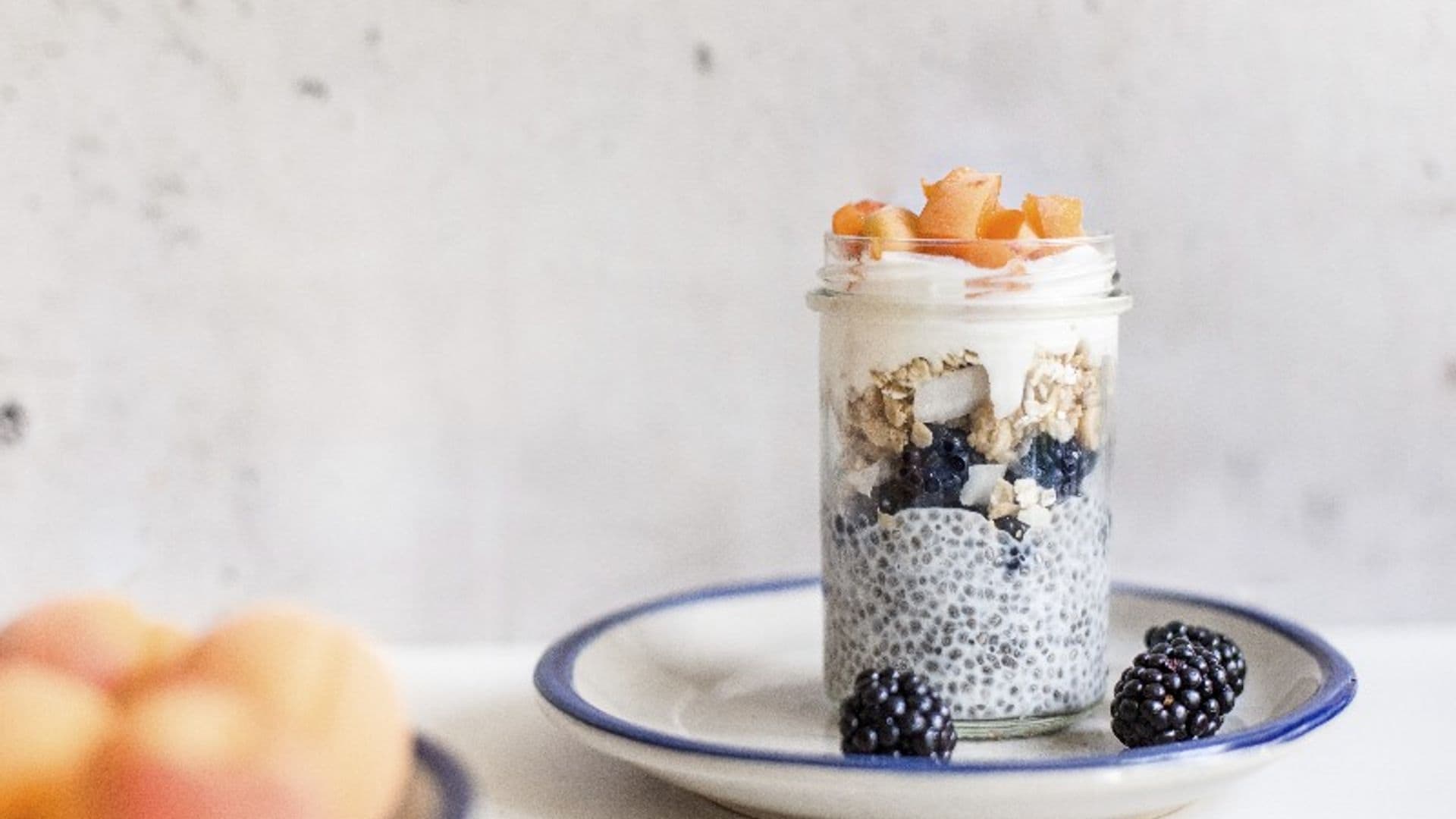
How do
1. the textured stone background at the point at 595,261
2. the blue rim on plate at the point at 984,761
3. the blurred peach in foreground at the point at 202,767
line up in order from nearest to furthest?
the blurred peach in foreground at the point at 202,767 < the blue rim on plate at the point at 984,761 < the textured stone background at the point at 595,261

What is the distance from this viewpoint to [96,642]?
39 centimetres

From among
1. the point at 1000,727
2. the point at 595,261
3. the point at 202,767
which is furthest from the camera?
the point at 595,261

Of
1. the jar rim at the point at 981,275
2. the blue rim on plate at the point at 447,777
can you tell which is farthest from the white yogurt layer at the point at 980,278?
the blue rim on plate at the point at 447,777

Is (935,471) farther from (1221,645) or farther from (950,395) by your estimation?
(1221,645)

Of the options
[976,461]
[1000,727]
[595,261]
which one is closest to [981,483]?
[976,461]

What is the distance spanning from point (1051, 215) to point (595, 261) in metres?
0.32

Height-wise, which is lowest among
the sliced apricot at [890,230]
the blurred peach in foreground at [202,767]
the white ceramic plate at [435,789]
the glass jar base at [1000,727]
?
the glass jar base at [1000,727]

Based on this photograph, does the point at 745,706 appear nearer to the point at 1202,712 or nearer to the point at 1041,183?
the point at 1202,712

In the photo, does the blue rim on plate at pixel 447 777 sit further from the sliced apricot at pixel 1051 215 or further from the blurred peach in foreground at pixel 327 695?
the sliced apricot at pixel 1051 215

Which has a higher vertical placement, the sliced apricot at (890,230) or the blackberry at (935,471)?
the sliced apricot at (890,230)

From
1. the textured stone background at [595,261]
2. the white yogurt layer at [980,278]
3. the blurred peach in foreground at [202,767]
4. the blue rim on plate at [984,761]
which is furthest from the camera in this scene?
the textured stone background at [595,261]

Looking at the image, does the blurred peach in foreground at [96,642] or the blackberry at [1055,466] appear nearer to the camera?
the blurred peach in foreground at [96,642]

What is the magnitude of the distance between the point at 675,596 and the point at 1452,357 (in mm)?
511

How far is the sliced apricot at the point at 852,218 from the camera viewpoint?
69 centimetres
